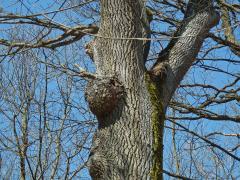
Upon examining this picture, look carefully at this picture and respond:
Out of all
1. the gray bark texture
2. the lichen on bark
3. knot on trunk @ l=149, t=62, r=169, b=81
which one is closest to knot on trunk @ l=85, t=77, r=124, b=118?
the gray bark texture

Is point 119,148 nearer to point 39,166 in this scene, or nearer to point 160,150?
point 160,150

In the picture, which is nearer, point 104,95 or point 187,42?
point 104,95

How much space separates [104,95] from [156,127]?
1.47 feet

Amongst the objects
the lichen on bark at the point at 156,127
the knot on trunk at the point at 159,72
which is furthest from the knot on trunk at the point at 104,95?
the knot on trunk at the point at 159,72

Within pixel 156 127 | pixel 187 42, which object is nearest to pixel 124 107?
→ pixel 156 127

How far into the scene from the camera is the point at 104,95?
3.02 m

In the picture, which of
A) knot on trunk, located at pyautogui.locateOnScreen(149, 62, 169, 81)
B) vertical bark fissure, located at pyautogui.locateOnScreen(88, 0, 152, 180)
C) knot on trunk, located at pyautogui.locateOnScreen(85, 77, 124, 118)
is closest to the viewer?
vertical bark fissure, located at pyautogui.locateOnScreen(88, 0, 152, 180)

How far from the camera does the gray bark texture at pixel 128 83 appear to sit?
9.39 feet

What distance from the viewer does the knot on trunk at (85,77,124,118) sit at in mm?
3012

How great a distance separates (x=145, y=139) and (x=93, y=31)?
1.43 m

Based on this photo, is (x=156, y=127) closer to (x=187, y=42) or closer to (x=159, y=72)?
(x=159, y=72)

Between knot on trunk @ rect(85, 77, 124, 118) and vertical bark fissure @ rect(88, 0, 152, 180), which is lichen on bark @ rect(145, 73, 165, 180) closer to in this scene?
vertical bark fissure @ rect(88, 0, 152, 180)

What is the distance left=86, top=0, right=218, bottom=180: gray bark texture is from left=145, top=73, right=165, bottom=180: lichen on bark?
25 mm

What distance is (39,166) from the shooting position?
611 centimetres
